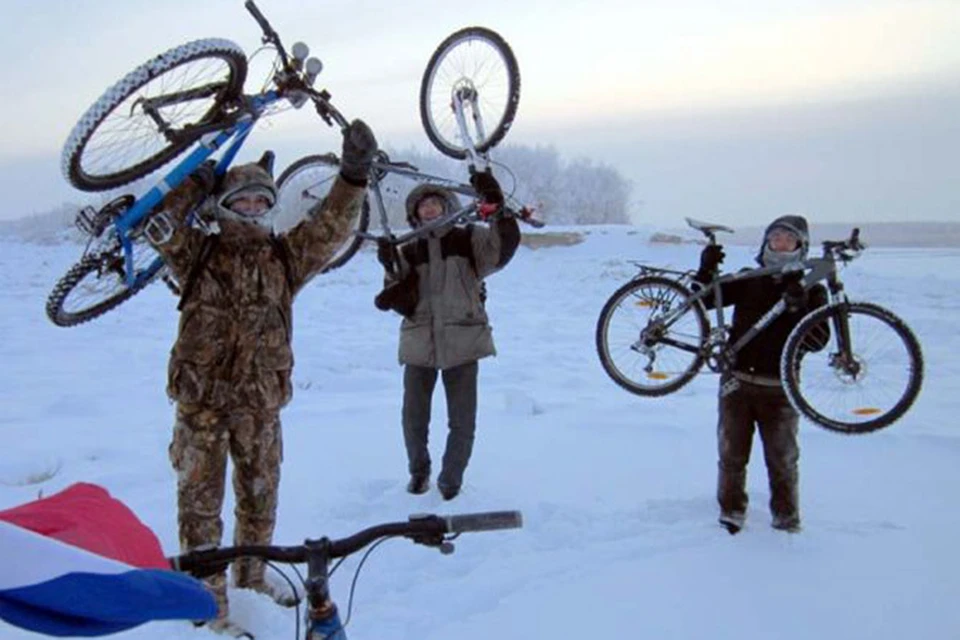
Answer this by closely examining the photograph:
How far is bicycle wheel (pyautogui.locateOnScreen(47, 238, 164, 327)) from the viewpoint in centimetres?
432

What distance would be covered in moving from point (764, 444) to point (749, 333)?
70 centimetres

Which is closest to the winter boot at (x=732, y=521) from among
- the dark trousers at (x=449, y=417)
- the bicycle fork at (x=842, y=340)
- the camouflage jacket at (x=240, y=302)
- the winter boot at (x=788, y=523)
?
the winter boot at (x=788, y=523)

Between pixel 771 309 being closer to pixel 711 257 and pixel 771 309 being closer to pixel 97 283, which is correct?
pixel 711 257

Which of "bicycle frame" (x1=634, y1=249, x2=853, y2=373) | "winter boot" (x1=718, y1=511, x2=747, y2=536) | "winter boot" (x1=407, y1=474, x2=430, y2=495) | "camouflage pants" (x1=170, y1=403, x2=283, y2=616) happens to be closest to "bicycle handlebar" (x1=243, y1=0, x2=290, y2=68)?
"camouflage pants" (x1=170, y1=403, x2=283, y2=616)

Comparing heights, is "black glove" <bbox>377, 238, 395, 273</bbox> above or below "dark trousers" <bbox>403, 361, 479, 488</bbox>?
above

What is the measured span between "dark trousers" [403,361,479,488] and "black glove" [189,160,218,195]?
2.10m

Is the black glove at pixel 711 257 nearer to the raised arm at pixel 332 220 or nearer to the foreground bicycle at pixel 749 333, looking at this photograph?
the foreground bicycle at pixel 749 333

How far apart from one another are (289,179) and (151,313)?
798cm

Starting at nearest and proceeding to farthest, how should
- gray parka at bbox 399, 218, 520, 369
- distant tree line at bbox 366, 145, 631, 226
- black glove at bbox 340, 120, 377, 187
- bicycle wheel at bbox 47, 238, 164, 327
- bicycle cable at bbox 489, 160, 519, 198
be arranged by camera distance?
1. black glove at bbox 340, 120, 377, 187
2. bicycle wheel at bbox 47, 238, 164, 327
3. gray parka at bbox 399, 218, 520, 369
4. bicycle cable at bbox 489, 160, 519, 198
5. distant tree line at bbox 366, 145, 631, 226

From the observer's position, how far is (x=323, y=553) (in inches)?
66.6

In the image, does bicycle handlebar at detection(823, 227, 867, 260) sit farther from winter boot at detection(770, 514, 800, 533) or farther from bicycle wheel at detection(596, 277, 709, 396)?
winter boot at detection(770, 514, 800, 533)

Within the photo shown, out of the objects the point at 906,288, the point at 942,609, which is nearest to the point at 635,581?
the point at 942,609

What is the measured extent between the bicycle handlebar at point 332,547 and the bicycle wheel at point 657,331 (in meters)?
3.92

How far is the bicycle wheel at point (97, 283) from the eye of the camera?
14.2 feet
